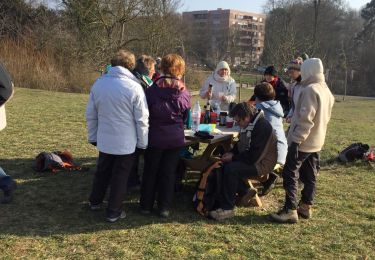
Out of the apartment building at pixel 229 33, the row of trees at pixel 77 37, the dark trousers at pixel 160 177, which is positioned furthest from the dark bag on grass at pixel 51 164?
the apartment building at pixel 229 33

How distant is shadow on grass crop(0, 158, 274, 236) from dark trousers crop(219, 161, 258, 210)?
0.21 metres

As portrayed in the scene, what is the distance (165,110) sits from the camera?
4309 mm

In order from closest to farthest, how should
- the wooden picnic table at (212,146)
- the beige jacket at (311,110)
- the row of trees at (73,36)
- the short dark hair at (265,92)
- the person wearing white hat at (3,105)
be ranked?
the person wearing white hat at (3,105) < the beige jacket at (311,110) < the short dark hair at (265,92) < the wooden picnic table at (212,146) < the row of trees at (73,36)

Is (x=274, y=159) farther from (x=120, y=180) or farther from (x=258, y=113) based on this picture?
(x=120, y=180)

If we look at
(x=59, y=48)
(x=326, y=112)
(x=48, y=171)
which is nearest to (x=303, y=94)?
(x=326, y=112)

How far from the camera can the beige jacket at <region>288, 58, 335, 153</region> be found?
439 centimetres

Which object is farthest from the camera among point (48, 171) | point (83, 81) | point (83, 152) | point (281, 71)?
point (281, 71)

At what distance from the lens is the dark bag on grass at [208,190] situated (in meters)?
4.71

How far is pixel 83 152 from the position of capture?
728cm

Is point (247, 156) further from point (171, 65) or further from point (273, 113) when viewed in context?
point (171, 65)

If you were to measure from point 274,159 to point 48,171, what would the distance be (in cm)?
319

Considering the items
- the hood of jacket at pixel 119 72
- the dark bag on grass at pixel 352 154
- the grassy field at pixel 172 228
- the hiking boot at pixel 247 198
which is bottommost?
the grassy field at pixel 172 228

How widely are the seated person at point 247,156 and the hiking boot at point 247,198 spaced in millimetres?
26

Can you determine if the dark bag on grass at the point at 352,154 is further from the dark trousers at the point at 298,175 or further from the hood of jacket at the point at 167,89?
the hood of jacket at the point at 167,89
